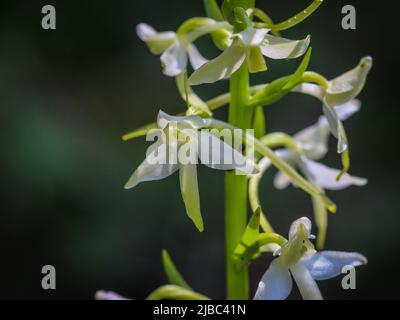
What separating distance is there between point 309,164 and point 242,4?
562 mm

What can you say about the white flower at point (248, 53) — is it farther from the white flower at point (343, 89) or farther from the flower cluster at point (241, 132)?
the white flower at point (343, 89)

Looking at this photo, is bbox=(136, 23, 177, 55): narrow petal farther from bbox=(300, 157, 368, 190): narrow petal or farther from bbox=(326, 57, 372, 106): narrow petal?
bbox=(300, 157, 368, 190): narrow petal

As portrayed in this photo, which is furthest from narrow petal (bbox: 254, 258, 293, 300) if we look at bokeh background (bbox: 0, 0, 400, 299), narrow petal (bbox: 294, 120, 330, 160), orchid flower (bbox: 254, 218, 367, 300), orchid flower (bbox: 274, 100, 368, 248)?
bokeh background (bbox: 0, 0, 400, 299)

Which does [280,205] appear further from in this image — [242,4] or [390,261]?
[242,4]

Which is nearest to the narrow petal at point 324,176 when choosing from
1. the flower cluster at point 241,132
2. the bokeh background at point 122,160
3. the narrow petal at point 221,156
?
the flower cluster at point 241,132

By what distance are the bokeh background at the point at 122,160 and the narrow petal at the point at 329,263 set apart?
1.66 meters

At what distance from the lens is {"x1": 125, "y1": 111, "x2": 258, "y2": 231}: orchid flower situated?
1438 millimetres

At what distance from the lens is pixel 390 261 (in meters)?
3.26

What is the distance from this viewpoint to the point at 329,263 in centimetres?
148

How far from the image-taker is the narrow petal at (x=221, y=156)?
1.42 m

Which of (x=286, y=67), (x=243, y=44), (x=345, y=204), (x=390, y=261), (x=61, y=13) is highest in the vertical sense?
(x=61, y=13)

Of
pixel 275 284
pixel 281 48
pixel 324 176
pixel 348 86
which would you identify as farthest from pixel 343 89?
pixel 275 284

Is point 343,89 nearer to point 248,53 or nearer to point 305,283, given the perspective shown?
point 248,53

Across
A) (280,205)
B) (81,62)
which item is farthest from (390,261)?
(81,62)
